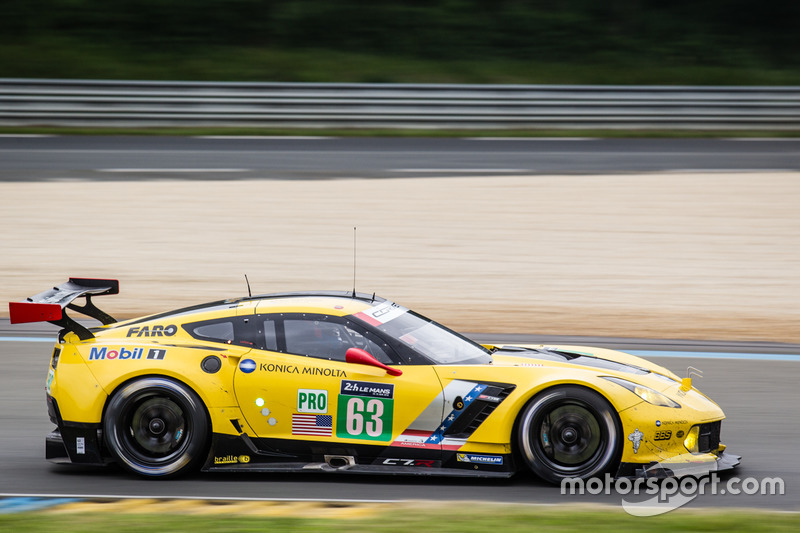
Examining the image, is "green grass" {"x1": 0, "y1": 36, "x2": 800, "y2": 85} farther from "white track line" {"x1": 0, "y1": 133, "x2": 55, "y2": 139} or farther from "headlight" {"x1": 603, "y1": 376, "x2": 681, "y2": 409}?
"headlight" {"x1": 603, "y1": 376, "x2": 681, "y2": 409}

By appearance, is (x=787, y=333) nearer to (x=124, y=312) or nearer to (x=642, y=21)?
(x=124, y=312)

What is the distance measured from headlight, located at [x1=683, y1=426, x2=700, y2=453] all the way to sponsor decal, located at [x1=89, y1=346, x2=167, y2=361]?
125 inches

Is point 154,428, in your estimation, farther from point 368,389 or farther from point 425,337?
point 425,337

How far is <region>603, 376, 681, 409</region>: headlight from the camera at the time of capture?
19.0 feet

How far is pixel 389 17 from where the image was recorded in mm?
26844

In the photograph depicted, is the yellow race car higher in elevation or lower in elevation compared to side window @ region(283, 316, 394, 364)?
lower

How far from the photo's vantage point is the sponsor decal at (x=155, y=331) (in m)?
6.20

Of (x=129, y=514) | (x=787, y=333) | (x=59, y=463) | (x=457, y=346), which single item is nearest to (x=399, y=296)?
(x=787, y=333)

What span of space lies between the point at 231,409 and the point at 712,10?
2529cm

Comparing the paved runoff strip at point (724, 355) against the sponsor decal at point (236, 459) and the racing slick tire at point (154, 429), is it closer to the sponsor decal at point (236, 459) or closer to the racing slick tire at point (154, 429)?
the sponsor decal at point (236, 459)

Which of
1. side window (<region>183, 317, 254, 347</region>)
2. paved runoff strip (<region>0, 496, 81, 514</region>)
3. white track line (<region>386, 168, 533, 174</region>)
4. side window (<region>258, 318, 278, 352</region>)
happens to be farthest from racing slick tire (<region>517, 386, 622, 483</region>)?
white track line (<region>386, 168, 533, 174</region>)

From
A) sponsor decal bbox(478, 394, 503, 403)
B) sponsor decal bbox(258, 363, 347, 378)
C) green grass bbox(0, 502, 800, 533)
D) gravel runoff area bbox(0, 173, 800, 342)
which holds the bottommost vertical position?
green grass bbox(0, 502, 800, 533)

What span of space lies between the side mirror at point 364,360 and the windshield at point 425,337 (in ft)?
0.80

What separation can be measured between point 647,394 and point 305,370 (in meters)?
2.04
